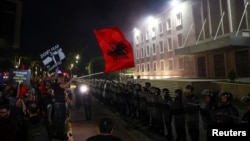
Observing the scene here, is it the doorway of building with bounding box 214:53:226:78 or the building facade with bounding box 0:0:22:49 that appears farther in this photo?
the building facade with bounding box 0:0:22:49

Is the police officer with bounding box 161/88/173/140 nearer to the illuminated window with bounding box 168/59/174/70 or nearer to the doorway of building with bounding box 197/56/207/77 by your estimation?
the doorway of building with bounding box 197/56/207/77

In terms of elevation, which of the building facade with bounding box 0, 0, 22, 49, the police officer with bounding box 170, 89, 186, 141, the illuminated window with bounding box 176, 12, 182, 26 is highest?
the building facade with bounding box 0, 0, 22, 49

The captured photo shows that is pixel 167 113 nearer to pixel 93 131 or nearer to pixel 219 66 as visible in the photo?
pixel 93 131

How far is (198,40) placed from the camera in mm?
30609

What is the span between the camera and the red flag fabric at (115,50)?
902 centimetres

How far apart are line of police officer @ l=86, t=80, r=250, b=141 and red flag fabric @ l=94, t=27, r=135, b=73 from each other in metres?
1.68

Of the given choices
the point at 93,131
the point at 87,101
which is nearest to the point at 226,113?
A: the point at 93,131

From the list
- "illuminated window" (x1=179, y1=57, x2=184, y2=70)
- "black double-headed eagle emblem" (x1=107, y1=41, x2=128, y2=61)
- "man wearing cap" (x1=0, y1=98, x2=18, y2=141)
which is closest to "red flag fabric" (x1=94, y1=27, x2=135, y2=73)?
"black double-headed eagle emblem" (x1=107, y1=41, x2=128, y2=61)

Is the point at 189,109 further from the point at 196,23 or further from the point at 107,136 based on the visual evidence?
the point at 196,23

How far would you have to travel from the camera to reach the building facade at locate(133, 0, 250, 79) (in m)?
24.0

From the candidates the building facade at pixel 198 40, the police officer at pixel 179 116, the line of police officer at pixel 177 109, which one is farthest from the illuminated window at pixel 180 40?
the police officer at pixel 179 116

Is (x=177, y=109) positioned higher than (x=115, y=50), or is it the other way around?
(x=115, y=50)

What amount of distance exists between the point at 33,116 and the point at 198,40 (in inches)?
1087

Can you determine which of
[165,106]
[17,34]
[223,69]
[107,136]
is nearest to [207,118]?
[165,106]
